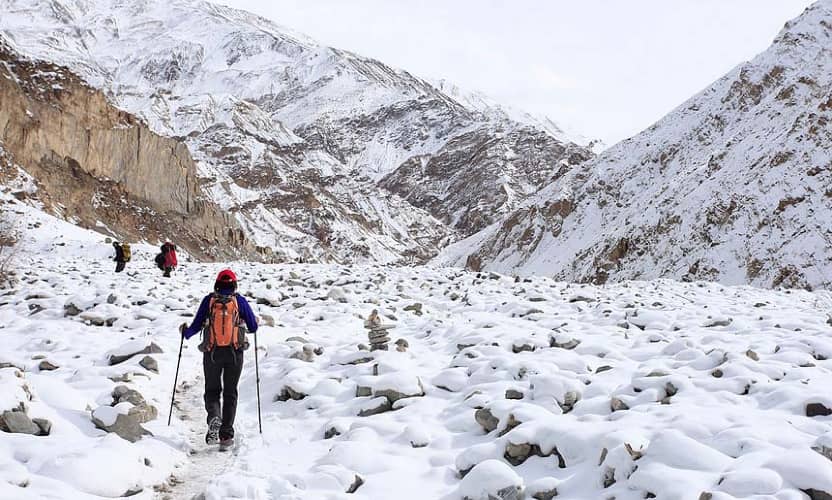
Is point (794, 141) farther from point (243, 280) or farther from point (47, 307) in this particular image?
point (47, 307)

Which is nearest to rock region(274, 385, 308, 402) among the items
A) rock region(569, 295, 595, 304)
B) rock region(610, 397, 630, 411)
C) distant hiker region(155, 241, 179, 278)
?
rock region(610, 397, 630, 411)

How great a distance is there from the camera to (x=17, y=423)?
18.6ft

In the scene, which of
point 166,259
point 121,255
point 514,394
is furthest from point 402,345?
point 121,255

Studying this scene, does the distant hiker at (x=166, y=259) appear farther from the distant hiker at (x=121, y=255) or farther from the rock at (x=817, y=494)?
the rock at (x=817, y=494)

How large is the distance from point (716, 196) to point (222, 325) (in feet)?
100

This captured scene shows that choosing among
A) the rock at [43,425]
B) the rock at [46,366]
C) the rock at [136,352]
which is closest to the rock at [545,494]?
the rock at [43,425]

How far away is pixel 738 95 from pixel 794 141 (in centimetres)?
2212

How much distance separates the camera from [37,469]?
196 inches

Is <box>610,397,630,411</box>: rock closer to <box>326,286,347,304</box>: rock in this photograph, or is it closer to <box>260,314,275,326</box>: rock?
<box>260,314,275,326</box>: rock

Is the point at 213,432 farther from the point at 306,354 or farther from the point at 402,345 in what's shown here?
the point at 402,345

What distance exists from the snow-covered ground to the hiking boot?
189 mm

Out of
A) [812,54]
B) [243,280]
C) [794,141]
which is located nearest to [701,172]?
[794,141]

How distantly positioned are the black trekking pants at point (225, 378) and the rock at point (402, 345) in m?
3.23

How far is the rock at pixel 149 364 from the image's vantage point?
8.69 meters
